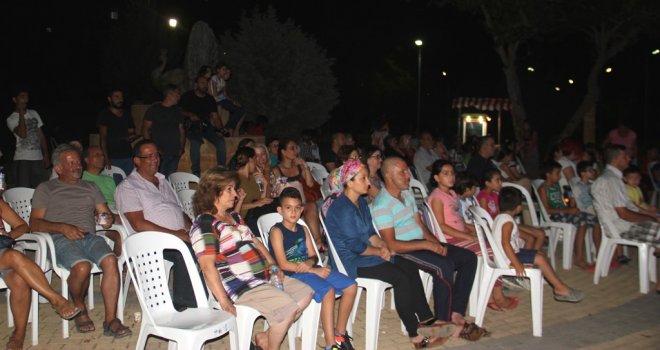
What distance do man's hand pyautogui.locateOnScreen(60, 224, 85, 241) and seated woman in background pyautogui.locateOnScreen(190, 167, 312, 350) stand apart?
1231 millimetres

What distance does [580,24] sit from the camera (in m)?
20.5

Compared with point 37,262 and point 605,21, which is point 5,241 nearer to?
point 37,262

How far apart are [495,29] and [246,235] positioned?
17.9 meters

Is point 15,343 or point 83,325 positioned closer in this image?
point 15,343

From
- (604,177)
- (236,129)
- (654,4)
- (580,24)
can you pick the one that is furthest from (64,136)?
(604,177)

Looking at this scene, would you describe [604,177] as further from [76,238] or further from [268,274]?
[76,238]

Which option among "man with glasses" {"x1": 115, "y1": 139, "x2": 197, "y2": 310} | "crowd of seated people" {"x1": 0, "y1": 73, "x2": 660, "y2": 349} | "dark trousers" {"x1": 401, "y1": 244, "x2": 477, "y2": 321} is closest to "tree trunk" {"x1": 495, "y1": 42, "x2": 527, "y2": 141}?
"crowd of seated people" {"x1": 0, "y1": 73, "x2": 660, "y2": 349}

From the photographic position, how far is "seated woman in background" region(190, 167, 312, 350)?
418 cm

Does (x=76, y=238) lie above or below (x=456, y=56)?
below

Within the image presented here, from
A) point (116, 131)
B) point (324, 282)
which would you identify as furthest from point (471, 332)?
point (116, 131)

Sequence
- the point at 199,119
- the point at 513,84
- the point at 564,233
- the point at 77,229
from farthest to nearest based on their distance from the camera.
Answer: the point at 513,84, the point at 199,119, the point at 564,233, the point at 77,229

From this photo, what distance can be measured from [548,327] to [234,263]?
285 centimetres

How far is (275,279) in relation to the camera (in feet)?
14.8

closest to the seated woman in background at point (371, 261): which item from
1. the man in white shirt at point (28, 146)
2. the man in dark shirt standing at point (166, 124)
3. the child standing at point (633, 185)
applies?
the child standing at point (633, 185)
